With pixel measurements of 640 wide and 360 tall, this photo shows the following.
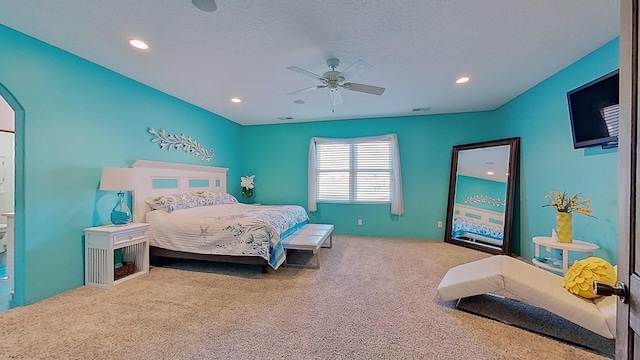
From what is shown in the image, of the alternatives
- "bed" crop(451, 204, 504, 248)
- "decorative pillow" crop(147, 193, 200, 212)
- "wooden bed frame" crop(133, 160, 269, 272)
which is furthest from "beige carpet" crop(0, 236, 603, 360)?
"bed" crop(451, 204, 504, 248)

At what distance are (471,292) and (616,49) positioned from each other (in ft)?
8.64

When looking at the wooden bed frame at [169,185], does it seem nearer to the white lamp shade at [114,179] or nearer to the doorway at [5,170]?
the white lamp shade at [114,179]

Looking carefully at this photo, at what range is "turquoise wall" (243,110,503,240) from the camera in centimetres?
512

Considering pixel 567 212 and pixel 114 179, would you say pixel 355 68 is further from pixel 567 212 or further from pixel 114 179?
pixel 114 179

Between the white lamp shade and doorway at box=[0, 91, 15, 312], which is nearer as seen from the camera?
the white lamp shade

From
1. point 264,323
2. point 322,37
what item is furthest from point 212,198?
point 322,37

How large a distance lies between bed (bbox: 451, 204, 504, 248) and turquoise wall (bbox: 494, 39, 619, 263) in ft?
0.98

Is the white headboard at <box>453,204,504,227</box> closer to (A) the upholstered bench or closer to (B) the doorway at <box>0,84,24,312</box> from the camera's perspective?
(A) the upholstered bench

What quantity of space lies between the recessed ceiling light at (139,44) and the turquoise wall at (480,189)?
5162 millimetres

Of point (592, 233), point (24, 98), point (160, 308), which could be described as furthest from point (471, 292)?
point (24, 98)

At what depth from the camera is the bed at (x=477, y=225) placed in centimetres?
424

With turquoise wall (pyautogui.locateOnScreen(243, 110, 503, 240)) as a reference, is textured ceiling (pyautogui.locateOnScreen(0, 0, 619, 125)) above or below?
above

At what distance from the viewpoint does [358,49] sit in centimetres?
260

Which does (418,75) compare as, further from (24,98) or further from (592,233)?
(24,98)
